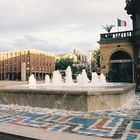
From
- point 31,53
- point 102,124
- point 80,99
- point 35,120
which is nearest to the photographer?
point 102,124

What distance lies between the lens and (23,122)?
8328 mm

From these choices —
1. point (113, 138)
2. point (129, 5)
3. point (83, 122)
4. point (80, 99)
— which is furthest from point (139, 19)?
point (113, 138)

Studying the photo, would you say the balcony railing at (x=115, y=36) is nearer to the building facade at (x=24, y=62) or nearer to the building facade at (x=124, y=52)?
the building facade at (x=124, y=52)

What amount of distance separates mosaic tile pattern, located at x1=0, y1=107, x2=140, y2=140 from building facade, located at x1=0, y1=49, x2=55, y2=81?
92605mm

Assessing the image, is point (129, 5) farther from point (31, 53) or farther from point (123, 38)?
point (31, 53)

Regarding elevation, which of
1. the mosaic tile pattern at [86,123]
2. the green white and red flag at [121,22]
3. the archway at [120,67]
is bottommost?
the mosaic tile pattern at [86,123]

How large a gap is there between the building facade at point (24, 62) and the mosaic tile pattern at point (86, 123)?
9260 centimetres

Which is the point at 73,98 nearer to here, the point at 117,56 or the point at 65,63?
the point at 117,56

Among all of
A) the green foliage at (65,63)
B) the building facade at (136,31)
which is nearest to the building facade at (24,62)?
the green foliage at (65,63)

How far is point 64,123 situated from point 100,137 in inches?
79.6

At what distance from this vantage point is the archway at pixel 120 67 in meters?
28.3

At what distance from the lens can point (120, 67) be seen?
97.5 feet

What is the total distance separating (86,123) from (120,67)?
22284mm

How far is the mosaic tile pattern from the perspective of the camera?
22.2 ft
